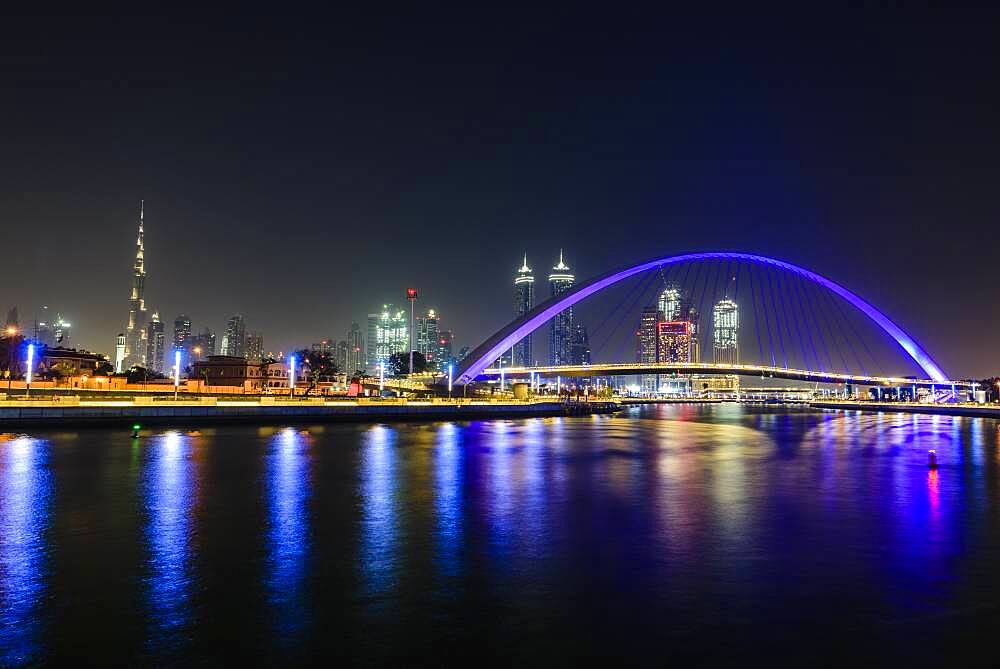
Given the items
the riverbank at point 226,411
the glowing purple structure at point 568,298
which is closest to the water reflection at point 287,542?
the riverbank at point 226,411

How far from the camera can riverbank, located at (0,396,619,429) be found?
45.0 meters

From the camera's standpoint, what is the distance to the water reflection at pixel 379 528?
10.7m

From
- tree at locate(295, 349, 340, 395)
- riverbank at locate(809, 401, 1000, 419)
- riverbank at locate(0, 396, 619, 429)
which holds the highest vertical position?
tree at locate(295, 349, 340, 395)

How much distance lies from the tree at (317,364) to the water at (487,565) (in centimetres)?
10514

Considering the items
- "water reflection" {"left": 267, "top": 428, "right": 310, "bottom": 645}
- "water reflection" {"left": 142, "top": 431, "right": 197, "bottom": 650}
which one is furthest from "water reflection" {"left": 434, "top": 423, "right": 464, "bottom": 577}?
"water reflection" {"left": 142, "top": 431, "right": 197, "bottom": 650}

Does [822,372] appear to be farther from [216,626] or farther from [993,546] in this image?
[216,626]

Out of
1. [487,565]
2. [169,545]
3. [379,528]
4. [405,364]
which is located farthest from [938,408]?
[405,364]

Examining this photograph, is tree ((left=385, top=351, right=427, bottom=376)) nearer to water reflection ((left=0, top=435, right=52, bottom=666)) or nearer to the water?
the water

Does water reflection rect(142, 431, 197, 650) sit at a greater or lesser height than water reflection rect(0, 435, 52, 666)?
lesser

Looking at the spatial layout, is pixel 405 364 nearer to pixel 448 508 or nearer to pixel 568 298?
pixel 568 298

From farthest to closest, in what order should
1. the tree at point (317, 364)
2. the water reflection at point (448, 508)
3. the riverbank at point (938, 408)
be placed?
the tree at point (317, 364) < the riverbank at point (938, 408) < the water reflection at point (448, 508)

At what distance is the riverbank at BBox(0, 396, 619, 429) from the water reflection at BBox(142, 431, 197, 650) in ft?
73.4

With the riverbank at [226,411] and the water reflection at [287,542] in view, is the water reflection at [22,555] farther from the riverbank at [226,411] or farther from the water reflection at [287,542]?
the riverbank at [226,411]

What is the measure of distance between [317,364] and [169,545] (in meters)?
130
